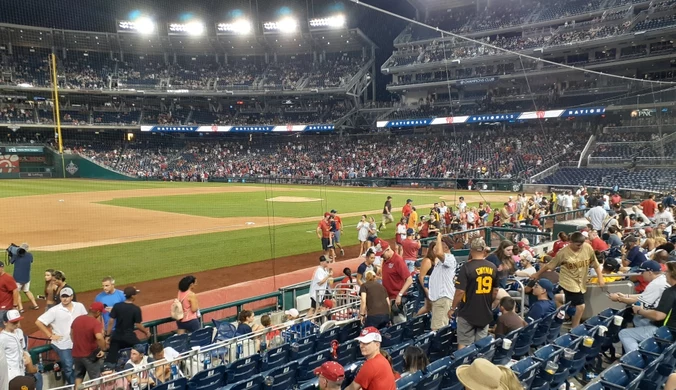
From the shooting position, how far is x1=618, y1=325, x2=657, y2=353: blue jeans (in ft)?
17.2

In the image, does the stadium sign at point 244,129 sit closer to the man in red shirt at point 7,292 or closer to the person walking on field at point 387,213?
the person walking on field at point 387,213

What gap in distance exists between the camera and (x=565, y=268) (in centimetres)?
654

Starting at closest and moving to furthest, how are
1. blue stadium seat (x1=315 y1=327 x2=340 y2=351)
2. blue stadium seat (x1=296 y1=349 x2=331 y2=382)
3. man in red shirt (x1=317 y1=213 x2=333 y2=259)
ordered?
1. blue stadium seat (x1=296 y1=349 x2=331 y2=382)
2. blue stadium seat (x1=315 y1=327 x2=340 y2=351)
3. man in red shirt (x1=317 y1=213 x2=333 y2=259)

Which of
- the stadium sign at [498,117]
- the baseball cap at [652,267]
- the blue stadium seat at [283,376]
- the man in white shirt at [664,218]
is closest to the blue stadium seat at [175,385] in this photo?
the blue stadium seat at [283,376]

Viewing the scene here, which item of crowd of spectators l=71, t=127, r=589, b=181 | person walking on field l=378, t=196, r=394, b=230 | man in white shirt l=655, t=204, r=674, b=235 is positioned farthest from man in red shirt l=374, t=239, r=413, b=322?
crowd of spectators l=71, t=127, r=589, b=181

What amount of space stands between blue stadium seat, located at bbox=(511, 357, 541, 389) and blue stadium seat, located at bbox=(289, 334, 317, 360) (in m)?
2.88

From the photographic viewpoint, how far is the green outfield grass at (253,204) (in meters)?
26.0

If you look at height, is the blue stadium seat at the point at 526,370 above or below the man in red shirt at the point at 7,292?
below

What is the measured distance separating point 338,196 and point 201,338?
1107 inches

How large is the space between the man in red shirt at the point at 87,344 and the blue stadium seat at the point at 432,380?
15.2 feet

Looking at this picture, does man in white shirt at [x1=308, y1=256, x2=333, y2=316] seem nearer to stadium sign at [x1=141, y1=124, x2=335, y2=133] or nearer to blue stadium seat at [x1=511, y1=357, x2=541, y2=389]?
blue stadium seat at [x1=511, y1=357, x2=541, y2=389]

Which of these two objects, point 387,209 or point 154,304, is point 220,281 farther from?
point 387,209

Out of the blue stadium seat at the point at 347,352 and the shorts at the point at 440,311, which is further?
the shorts at the point at 440,311

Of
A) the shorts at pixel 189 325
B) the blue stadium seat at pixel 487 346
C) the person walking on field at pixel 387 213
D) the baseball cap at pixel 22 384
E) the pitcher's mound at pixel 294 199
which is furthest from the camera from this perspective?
the pitcher's mound at pixel 294 199
